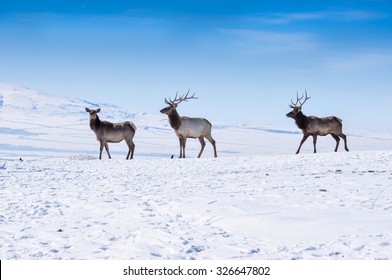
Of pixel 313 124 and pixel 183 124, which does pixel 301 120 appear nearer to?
pixel 313 124

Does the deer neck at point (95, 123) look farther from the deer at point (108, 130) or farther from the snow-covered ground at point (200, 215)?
the snow-covered ground at point (200, 215)

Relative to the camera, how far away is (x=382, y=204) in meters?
8.91

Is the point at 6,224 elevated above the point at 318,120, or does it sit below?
below

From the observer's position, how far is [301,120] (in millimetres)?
26094

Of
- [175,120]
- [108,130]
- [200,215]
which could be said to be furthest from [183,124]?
[200,215]

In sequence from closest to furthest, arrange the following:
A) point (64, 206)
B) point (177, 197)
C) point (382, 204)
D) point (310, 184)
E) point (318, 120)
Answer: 1. point (382, 204)
2. point (64, 206)
3. point (177, 197)
4. point (310, 184)
5. point (318, 120)

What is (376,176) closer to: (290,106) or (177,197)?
(177,197)

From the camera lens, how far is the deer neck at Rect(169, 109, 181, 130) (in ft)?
83.2

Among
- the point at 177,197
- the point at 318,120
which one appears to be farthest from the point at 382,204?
the point at 318,120

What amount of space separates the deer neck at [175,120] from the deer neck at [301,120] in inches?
241

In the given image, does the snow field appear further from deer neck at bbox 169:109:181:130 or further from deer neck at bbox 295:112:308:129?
deer neck at bbox 295:112:308:129

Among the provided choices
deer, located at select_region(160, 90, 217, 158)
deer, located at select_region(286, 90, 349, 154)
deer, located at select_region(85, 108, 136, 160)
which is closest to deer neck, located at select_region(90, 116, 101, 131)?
deer, located at select_region(85, 108, 136, 160)

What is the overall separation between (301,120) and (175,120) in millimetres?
6506
